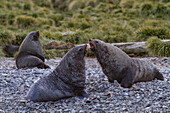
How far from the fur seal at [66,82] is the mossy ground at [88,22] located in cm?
540

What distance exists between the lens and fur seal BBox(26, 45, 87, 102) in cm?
419

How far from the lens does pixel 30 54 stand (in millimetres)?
6852

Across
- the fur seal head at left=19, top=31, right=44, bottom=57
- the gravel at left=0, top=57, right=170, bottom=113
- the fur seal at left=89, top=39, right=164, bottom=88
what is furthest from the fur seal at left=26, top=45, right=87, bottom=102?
the fur seal head at left=19, top=31, right=44, bottom=57

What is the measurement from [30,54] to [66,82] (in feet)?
9.33

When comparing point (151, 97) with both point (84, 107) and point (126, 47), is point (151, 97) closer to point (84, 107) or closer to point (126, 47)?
point (84, 107)

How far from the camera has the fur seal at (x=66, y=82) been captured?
4188 mm

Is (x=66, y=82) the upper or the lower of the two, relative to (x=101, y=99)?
upper

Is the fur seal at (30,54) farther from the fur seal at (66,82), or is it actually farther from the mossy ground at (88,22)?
the mossy ground at (88,22)

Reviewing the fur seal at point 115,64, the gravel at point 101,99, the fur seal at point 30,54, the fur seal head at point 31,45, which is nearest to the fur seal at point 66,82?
the gravel at point 101,99

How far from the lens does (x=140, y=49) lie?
9695 mm

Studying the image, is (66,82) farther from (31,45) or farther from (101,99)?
(31,45)

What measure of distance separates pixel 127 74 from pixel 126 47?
17.5ft

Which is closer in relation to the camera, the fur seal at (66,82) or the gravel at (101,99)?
the gravel at (101,99)

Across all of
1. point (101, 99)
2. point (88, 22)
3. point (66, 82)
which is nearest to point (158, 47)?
point (101, 99)
